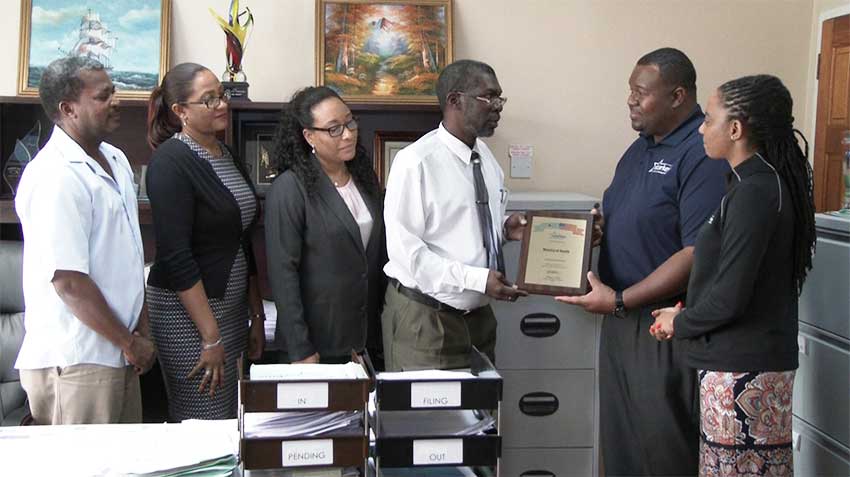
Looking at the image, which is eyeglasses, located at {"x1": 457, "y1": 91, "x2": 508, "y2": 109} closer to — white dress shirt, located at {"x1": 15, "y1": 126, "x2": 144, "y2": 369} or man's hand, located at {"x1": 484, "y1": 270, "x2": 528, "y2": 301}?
man's hand, located at {"x1": 484, "y1": 270, "x2": 528, "y2": 301}

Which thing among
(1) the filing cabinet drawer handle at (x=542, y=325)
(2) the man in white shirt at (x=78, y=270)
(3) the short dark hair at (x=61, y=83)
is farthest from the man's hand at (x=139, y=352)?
(1) the filing cabinet drawer handle at (x=542, y=325)

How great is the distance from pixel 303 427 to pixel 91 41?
2.37 metres

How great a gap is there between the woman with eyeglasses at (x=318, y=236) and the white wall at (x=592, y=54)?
1.22m

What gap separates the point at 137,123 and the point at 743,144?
2369 mm

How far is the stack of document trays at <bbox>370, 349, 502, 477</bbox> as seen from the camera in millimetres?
1697

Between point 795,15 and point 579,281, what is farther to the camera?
point 795,15

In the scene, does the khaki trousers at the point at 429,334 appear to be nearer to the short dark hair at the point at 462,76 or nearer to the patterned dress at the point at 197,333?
the patterned dress at the point at 197,333

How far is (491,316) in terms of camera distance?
272 centimetres

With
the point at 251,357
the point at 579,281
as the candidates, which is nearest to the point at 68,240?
the point at 251,357

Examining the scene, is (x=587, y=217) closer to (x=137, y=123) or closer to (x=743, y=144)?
(x=743, y=144)

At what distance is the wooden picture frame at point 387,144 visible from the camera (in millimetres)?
3473

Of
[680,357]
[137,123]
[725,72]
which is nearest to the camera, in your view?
[680,357]

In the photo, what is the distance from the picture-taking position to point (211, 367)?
2.53 m

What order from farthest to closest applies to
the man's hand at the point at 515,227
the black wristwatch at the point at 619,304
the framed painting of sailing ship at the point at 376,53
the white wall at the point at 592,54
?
the white wall at the point at 592,54 → the framed painting of sailing ship at the point at 376,53 → the man's hand at the point at 515,227 → the black wristwatch at the point at 619,304
